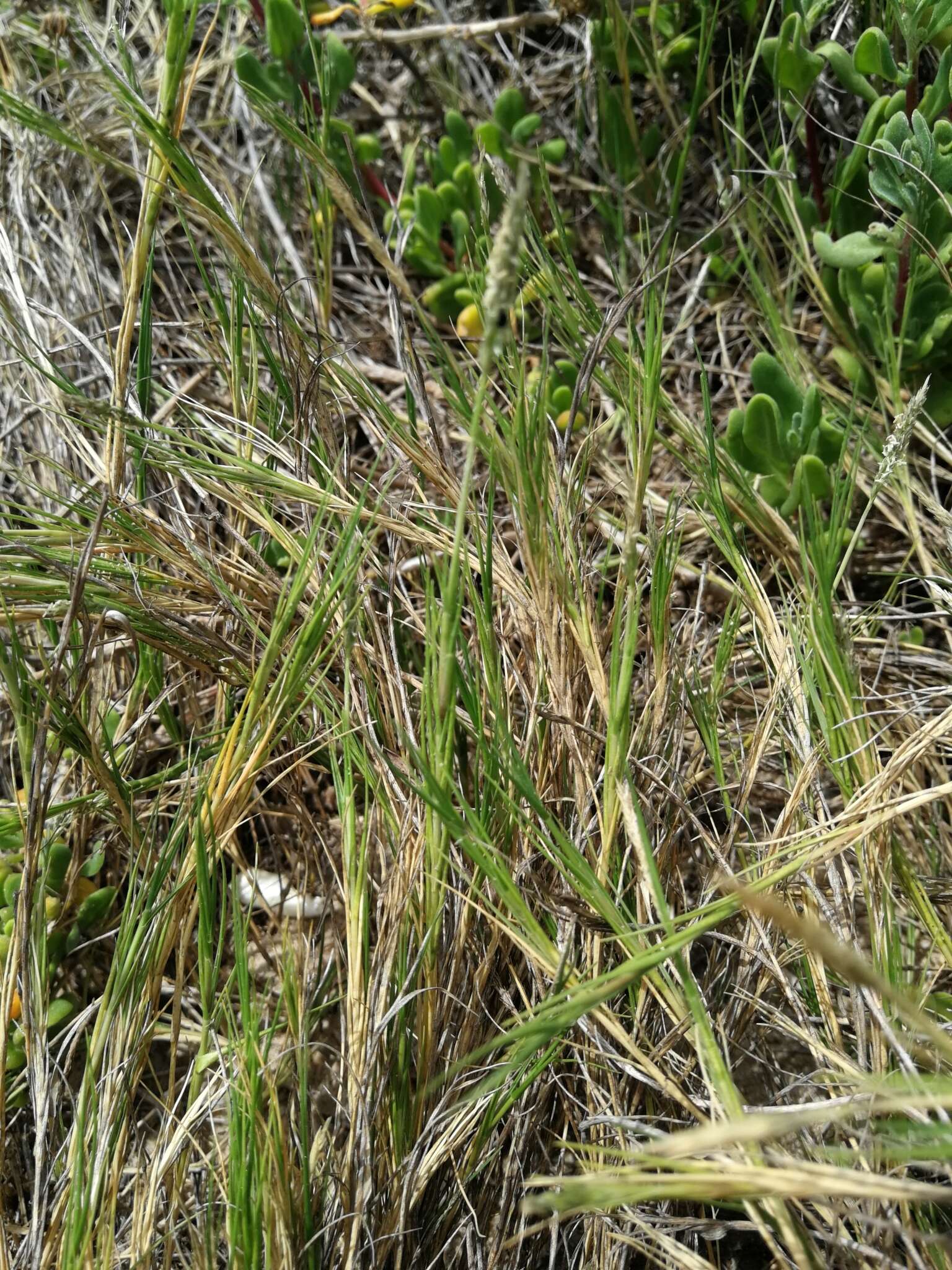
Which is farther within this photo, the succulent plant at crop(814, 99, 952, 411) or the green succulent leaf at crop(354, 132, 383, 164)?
the green succulent leaf at crop(354, 132, 383, 164)

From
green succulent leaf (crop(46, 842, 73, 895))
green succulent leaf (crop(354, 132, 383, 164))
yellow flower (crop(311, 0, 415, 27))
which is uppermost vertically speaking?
yellow flower (crop(311, 0, 415, 27))

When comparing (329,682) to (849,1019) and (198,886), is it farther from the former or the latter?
(849,1019)

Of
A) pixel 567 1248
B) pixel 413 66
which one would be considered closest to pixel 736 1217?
pixel 567 1248

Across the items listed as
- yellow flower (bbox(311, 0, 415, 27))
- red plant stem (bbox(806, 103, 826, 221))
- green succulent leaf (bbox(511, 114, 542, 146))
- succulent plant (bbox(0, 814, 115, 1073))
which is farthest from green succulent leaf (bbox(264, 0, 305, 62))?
succulent plant (bbox(0, 814, 115, 1073))

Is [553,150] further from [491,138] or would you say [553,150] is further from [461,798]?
[461,798]

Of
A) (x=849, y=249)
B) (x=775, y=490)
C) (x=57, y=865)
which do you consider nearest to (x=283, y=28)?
(x=849, y=249)

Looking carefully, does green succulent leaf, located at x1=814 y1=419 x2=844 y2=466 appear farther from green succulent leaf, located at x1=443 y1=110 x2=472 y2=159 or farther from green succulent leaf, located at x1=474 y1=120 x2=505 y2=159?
green succulent leaf, located at x1=443 y1=110 x2=472 y2=159

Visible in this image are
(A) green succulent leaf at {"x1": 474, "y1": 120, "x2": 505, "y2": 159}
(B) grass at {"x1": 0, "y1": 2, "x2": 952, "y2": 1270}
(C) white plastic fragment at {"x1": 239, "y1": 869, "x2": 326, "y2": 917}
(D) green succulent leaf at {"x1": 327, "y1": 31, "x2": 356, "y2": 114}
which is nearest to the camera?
(B) grass at {"x1": 0, "y1": 2, "x2": 952, "y2": 1270}
